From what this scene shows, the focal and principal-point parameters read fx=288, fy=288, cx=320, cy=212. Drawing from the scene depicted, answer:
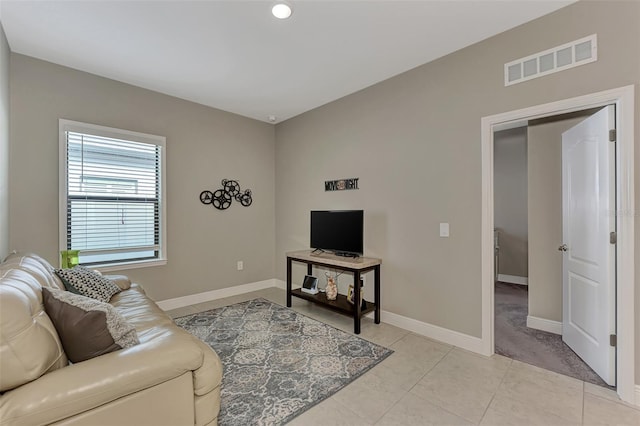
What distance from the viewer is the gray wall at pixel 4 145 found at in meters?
2.38

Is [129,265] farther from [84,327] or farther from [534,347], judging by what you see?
[534,347]

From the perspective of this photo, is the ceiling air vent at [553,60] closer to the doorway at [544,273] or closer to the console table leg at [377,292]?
the doorway at [544,273]

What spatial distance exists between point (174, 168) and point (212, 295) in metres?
1.85

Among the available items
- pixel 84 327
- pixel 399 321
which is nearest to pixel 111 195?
pixel 84 327

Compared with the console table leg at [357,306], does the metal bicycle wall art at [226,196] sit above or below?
above

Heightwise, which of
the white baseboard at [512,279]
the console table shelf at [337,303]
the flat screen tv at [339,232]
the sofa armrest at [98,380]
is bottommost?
the white baseboard at [512,279]

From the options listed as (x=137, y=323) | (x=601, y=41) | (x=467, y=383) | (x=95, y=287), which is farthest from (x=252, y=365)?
(x=601, y=41)

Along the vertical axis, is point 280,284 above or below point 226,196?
below

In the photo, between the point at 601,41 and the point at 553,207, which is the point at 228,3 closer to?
the point at 601,41

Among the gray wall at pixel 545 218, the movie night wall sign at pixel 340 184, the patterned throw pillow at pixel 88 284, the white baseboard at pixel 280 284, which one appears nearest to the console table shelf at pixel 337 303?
the white baseboard at pixel 280 284

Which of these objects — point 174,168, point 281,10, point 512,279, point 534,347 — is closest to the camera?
point 281,10

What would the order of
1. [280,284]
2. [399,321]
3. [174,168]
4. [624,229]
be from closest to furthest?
[624,229]
[399,321]
[174,168]
[280,284]

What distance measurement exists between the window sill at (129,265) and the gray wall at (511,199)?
5.61 metres

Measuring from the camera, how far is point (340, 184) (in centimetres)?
388
